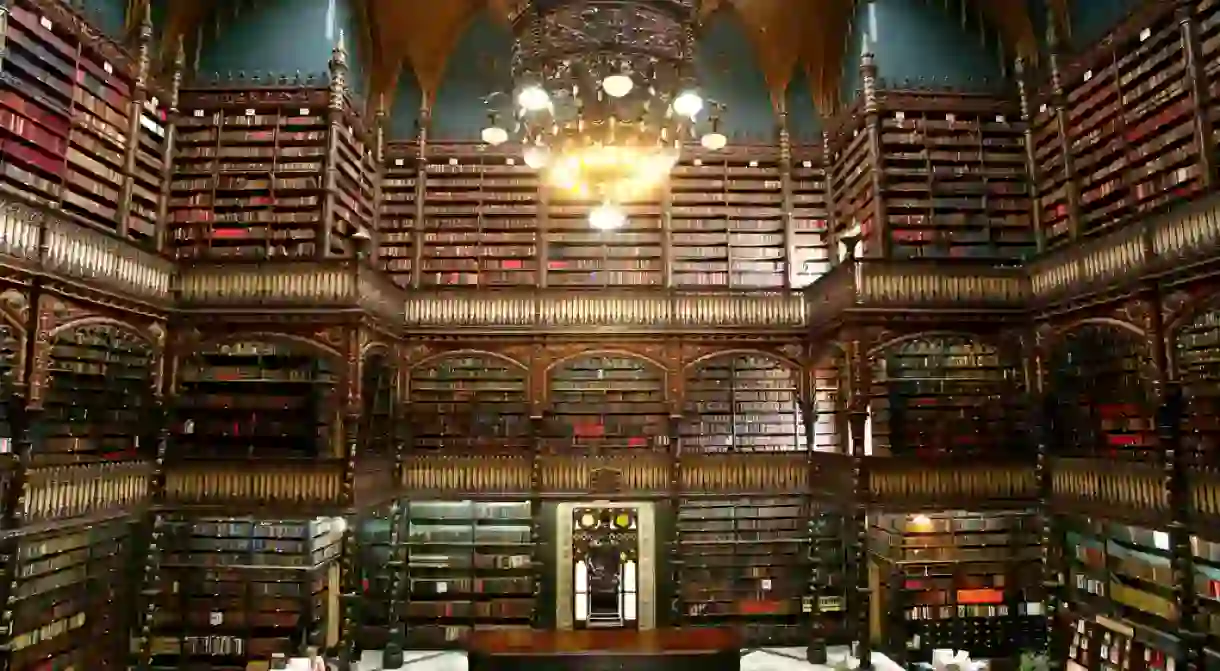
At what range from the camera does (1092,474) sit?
7703 millimetres

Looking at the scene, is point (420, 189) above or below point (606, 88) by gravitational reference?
above

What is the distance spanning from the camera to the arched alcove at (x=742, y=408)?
34.6 feet

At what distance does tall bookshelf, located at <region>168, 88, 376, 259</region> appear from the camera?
31.1 ft

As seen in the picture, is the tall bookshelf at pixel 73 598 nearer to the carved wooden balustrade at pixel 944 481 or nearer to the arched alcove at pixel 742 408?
the arched alcove at pixel 742 408

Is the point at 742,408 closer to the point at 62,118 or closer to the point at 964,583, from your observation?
the point at 964,583

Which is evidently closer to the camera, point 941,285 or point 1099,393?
point 1099,393

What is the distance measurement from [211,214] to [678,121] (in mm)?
6241

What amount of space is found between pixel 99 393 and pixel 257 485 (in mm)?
1886

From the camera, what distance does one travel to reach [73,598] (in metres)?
7.57

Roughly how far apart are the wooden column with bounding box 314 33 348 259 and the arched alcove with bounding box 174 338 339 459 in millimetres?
1355

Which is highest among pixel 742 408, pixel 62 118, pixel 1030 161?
pixel 1030 161

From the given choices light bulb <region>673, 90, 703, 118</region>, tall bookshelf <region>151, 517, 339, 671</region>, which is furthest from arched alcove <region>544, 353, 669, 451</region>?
light bulb <region>673, 90, 703, 118</region>

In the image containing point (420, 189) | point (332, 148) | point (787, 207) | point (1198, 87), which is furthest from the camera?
point (787, 207)

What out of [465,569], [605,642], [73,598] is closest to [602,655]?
[605,642]
